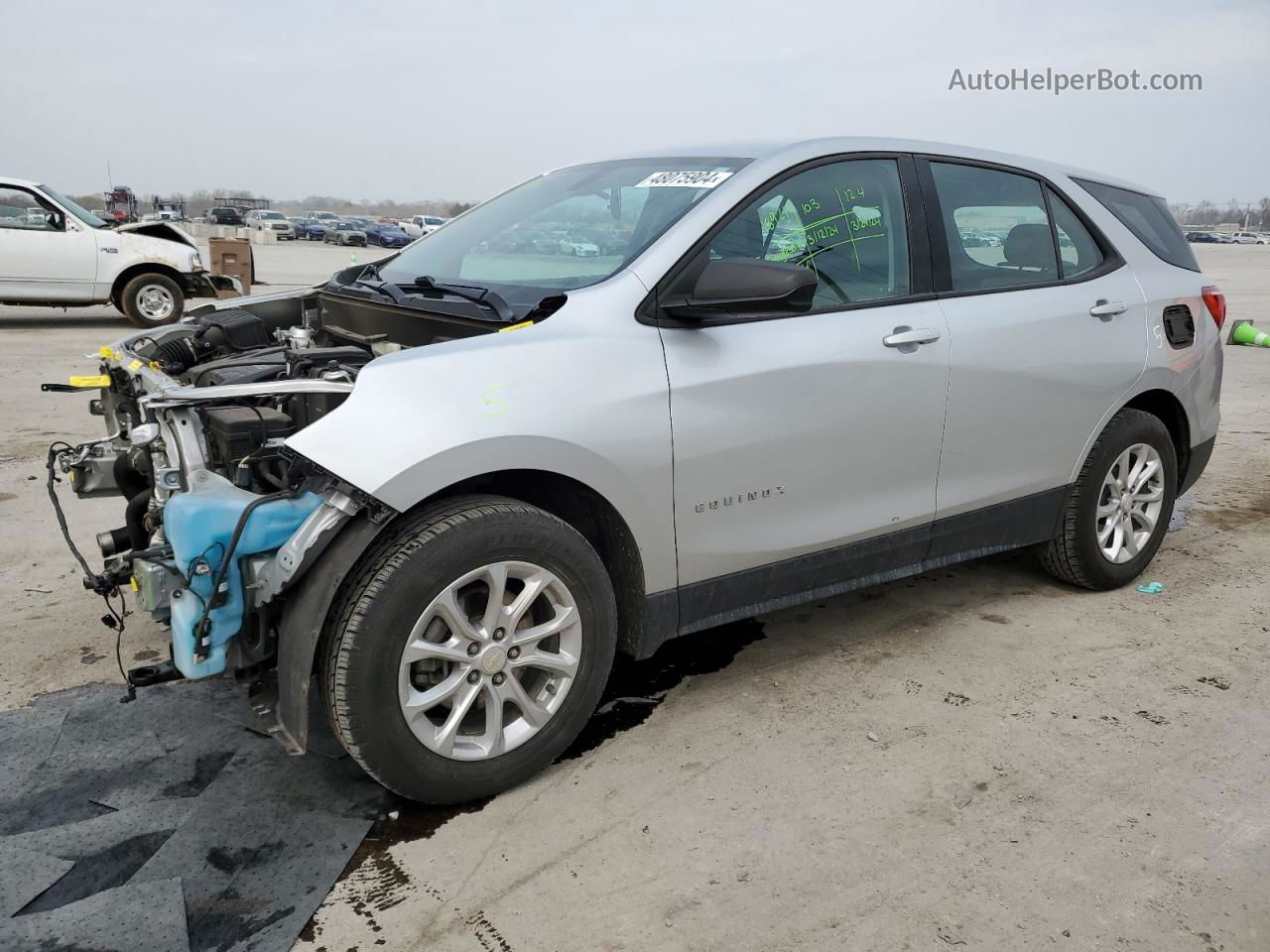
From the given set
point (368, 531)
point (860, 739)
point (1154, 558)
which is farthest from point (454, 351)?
point (1154, 558)

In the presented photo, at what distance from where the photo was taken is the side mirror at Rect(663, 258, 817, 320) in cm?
273

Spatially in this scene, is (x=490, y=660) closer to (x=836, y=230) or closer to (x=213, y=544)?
(x=213, y=544)

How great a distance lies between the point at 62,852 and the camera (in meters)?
2.46

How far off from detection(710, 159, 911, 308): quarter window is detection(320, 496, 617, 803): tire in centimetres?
108

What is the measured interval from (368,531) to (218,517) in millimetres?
355

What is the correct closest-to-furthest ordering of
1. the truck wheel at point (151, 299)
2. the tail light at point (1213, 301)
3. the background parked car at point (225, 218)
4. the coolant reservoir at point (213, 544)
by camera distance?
the coolant reservoir at point (213, 544) < the tail light at point (1213, 301) < the truck wheel at point (151, 299) < the background parked car at point (225, 218)

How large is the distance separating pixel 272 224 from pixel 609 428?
55933mm

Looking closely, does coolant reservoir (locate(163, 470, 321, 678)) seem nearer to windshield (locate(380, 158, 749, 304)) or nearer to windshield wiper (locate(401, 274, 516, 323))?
windshield wiper (locate(401, 274, 516, 323))

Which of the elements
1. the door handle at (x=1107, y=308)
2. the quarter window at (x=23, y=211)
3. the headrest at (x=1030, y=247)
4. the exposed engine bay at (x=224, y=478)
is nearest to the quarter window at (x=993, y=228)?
the headrest at (x=1030, y=247)

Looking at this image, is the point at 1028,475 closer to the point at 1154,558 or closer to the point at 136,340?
the point at 1154,558

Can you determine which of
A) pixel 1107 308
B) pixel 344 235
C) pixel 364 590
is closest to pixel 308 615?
pixel 364 590

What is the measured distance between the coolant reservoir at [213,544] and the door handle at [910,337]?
72.5 inches

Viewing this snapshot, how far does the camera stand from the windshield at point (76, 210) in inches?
458

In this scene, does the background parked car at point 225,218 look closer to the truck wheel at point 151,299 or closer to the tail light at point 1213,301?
the truck wheel at point 151,299
